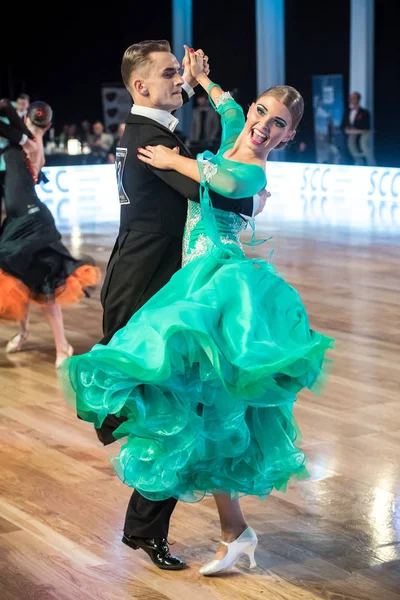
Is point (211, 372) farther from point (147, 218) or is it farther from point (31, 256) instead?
point (31, 256)

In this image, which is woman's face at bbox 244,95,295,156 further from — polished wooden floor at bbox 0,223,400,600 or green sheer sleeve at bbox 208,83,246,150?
polished wooden floor at bbox 0,223,400,600

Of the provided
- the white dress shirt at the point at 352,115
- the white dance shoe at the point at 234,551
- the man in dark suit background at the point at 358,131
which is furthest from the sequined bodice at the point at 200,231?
the white dress shirt at the point at 352,115

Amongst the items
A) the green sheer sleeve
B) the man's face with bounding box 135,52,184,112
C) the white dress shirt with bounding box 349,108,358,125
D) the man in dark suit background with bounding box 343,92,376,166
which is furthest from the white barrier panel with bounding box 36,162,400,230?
the man's face with bounding box 135,52,184,112

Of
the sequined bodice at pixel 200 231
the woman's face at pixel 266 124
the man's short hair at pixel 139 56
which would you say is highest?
the man's short hair at pixel 139 56

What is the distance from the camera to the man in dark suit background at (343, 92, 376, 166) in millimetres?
15586

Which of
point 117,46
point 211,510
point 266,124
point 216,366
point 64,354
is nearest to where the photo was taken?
point 216,366

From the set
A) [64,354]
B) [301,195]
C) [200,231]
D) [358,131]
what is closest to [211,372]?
[200,231]

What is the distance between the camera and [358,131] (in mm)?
15617

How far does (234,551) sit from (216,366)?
624mm

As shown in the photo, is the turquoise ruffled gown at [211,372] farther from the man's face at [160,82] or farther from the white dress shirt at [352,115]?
the white dress shirt at [352,115]

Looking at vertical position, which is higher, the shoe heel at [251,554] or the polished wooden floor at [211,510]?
the shoe heel at [251,554]

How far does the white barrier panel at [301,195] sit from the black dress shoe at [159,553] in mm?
8291

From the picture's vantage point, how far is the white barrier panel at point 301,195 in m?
12.0

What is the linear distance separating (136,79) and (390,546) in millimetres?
1521
